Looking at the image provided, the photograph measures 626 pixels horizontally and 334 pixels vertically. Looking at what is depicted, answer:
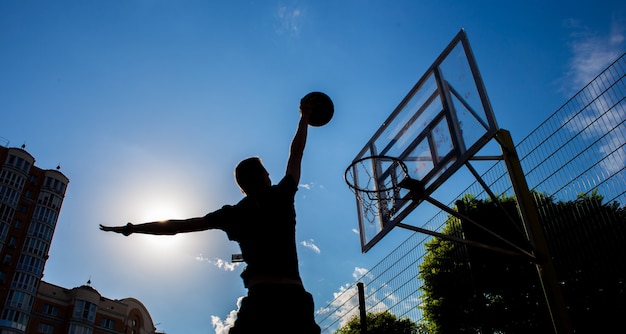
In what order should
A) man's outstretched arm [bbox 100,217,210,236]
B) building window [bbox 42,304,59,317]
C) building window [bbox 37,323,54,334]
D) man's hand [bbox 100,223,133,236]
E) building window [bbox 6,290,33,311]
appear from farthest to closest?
1. building window [bbox 42,304,59,317]
2. building window [bbox 37,323,54,334]
3. building window [bbox 6,290,33,311]
4. man's hand [bbox 100,223,133,236]
5. man's outstretched arm [bbox 100,217,210,236]

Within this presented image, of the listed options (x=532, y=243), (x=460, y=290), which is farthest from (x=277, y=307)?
(x=460, y=290)

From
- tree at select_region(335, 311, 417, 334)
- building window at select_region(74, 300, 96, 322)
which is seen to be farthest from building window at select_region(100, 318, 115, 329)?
tree at select_region(335, 311, 417, 334)

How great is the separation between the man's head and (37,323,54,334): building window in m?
46.0

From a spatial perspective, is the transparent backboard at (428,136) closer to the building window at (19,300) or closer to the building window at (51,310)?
the building window at (19,300)

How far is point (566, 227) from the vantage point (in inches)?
363

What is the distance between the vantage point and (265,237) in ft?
7.84

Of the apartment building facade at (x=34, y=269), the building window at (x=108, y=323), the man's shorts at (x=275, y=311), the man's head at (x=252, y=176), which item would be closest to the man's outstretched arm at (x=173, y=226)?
the man's head at (x=252, y=176)

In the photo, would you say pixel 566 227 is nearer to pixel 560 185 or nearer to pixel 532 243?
pixel 560 185

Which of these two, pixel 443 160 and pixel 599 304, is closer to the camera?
pixel 443 160

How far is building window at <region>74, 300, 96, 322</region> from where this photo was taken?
1655 inches

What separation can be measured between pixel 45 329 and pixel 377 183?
4202 centimetres

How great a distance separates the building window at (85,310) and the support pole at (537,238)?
43688 mm

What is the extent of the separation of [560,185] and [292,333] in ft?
25.5

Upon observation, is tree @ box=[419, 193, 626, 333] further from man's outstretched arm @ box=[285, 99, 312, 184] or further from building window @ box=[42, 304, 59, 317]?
building window @ box=[42, 304, 59, 317]
